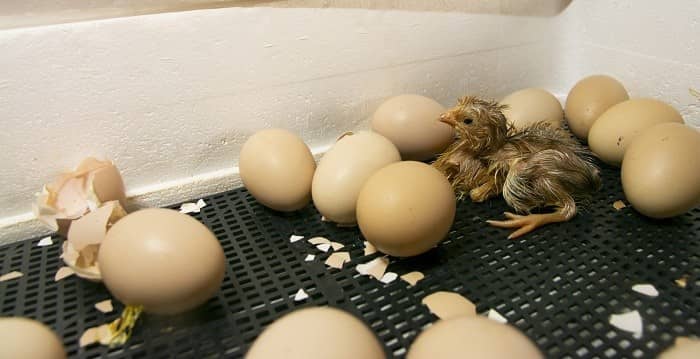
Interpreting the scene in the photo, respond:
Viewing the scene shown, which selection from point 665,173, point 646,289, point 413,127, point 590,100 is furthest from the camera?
point 590,100

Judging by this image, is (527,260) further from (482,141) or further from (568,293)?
(482,141)

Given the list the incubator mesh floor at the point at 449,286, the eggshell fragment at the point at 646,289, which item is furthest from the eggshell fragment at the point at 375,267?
the eggshell fragment at the point at 646,289

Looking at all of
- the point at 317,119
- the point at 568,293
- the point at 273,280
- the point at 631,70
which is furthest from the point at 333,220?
the point at 631,70

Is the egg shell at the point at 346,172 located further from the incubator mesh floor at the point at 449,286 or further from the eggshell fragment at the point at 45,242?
the eggshell fragment at the point at 45,242

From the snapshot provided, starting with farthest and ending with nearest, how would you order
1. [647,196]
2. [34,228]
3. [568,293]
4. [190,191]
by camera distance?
[190,191] < [34,228] < [647,196] < [568,293]

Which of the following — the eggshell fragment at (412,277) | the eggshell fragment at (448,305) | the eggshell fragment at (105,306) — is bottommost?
the eggshell fragment at (448,305)

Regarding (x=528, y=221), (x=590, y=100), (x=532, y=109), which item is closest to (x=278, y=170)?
(x=528, y=221)

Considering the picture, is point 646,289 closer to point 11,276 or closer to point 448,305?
point 448,305
